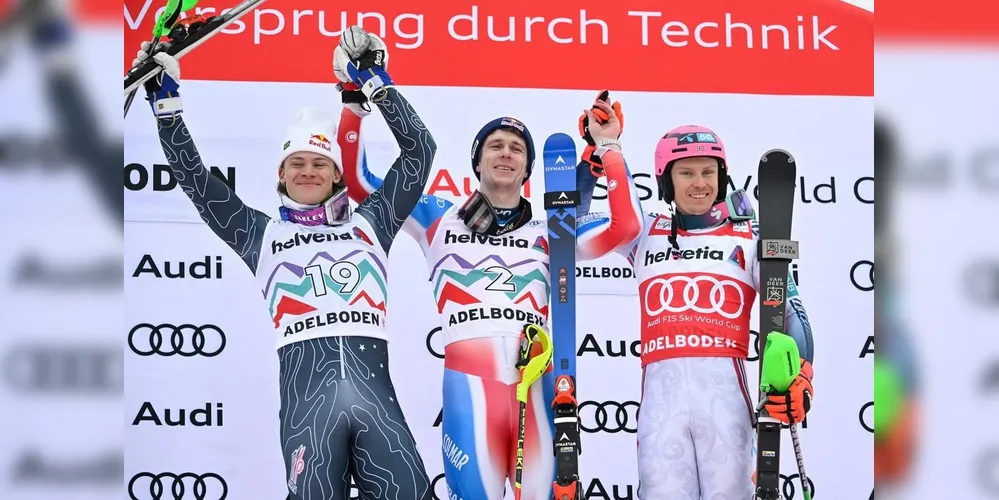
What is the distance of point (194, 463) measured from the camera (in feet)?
18.1

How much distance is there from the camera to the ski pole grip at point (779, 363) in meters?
4.10

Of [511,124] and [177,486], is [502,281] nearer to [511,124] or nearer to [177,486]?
[511,124]

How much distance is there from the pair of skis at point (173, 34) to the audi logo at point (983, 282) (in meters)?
3.69

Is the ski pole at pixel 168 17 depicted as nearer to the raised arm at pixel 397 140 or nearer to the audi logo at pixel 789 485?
the raised arm at pixel 397 140

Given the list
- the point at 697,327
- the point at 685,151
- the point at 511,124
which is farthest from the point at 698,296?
the point at 511,124

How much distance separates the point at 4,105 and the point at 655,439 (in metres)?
3.57

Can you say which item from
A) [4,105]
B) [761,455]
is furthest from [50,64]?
[761,455]

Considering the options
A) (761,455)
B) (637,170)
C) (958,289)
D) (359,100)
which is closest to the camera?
(958,289)

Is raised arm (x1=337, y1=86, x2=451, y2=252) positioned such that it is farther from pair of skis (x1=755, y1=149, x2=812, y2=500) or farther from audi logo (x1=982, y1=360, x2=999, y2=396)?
audi logo (x1=982, y1=360, x2=999, y2=396)

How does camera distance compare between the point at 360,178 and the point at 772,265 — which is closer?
the point at 772,265

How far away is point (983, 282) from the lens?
1.29m

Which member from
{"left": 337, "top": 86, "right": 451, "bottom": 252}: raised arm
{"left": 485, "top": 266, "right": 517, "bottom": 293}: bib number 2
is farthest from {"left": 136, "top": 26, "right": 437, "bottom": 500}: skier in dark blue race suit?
{"left": 485, "top": 266, "right": 517, "bottom": 293}: bib number 2

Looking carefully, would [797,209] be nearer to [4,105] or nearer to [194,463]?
[194,463]

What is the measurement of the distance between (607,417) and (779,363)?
1776mm
